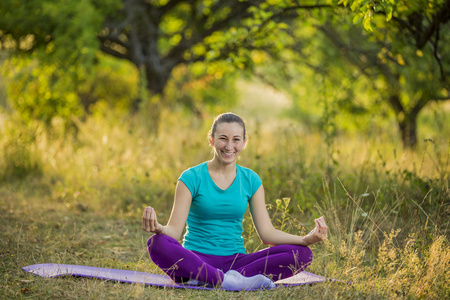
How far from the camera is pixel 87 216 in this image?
18.8 ft

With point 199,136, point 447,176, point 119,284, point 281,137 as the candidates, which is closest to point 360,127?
point 281,137

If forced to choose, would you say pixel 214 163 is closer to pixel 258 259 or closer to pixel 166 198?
pixel 258 259

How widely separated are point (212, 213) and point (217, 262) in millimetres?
369

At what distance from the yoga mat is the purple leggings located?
0.09 meters

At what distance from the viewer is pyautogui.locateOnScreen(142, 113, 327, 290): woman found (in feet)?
11.1

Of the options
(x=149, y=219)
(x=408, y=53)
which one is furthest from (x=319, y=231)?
(x=408, y=53)

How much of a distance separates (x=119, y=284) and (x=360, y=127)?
22.9ft

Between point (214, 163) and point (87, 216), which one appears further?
point (87, 216)

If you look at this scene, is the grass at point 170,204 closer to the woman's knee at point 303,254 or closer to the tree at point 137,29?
the woman's knee at point 303,254

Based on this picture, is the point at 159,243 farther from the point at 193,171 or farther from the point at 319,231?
the point at 319,231

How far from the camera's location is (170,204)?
587 cm

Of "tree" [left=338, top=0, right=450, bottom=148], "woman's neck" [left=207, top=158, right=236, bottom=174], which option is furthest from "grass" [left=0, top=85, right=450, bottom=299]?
"tree" [left=338, top=0, right=450, bottom=148]

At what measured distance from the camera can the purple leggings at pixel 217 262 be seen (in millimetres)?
3332

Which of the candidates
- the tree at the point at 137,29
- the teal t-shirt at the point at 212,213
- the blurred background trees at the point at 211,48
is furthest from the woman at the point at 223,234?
the tree at the point at 137,29
